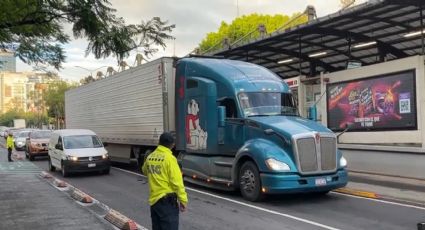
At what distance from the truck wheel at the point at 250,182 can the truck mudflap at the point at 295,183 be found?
0.72 feet

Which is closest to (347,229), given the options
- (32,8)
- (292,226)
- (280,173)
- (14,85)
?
(292,226)

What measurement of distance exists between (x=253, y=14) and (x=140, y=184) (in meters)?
47.4

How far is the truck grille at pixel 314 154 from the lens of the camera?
11.2 m

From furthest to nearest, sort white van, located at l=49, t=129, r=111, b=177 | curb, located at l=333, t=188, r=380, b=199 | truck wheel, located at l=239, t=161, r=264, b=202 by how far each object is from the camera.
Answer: white van, located at l=49, t=129, r=111, b=177 → curb, located at l=333, t=188, r=380, b=199 → truck wheel, located at l=239, t=161, r=264, b=202

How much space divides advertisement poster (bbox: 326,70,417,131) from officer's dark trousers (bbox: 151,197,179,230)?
444 inches

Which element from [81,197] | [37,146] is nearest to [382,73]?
[81,197]

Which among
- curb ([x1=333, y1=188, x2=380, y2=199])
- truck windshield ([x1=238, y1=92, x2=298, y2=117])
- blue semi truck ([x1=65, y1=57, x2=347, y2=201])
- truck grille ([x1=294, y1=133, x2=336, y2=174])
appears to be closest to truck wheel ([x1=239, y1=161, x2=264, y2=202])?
blue semi truck ([x1=65, y1=57, x2=347, y2=201])

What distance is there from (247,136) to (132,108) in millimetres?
8615

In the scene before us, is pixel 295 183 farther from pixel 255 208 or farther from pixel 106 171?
pixel 106 171

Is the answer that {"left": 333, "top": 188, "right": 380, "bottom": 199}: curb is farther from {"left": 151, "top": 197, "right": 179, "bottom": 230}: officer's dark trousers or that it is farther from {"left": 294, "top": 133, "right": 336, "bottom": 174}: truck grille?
{"left": 151, "top": 197, "right": 179, "bottom": 230}: officer's dark trousers

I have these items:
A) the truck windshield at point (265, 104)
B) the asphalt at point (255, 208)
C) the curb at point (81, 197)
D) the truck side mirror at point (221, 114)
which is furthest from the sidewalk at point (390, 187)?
the curb at point (81, 197)

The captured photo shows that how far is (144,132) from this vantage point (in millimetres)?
18500

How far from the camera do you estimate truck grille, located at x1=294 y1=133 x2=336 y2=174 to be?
36.8 feet

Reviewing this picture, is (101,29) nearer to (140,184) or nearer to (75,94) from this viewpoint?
(140,184)
